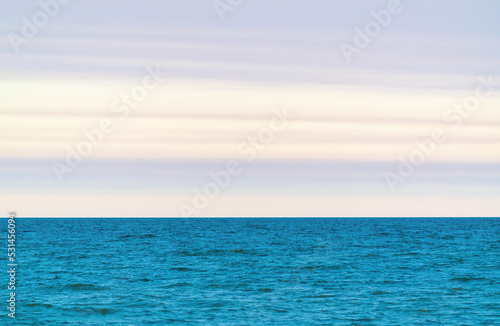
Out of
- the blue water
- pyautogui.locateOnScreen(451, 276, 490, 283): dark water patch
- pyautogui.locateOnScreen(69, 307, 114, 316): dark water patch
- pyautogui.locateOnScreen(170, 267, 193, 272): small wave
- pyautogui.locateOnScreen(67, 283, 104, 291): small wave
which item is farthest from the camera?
pyautogui.locateOnScreen(170, 267, 193, 272): small wave

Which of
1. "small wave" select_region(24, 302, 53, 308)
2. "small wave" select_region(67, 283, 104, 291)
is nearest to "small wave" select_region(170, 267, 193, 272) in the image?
"small wave" select_region(67, 283, 104, 291)

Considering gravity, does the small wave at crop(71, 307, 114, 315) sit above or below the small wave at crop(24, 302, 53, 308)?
below

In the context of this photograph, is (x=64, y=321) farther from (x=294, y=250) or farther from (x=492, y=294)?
(x=294, y=250)

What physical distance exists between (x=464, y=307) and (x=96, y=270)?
30.0m

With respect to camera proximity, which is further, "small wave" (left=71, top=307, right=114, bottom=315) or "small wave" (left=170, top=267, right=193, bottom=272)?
"small wave" (left=170, top=267, right=193, bottom=272)

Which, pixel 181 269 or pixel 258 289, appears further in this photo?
pixel 181 269

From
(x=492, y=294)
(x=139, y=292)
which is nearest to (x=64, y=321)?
(x=139, y=292)

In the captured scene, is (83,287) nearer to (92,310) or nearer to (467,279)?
(92,310)

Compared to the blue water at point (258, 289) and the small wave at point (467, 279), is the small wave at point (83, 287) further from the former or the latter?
the small wave at point (467, 279)

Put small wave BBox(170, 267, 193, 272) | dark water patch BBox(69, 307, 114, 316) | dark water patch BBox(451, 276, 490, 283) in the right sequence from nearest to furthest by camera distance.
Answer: dark water patch BBox(69, 307, 114, 316), dark water patch BBox(451, 276, 490, 283), small wave BBox(170, 267, 193, 272)

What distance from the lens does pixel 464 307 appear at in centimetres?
3778

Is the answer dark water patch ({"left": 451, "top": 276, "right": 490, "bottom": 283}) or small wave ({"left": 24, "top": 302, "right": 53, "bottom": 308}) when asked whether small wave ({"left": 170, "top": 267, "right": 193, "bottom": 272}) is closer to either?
small wave ({"left": 24, "top": 302, "right": 53, "bottom": 308})

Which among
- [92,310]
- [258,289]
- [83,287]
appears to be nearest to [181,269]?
[83,287]

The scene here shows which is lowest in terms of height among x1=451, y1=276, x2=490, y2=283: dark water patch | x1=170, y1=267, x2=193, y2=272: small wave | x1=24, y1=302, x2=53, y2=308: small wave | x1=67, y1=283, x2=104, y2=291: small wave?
x1=24, y1=302, x2=53, y2=308: small wave
